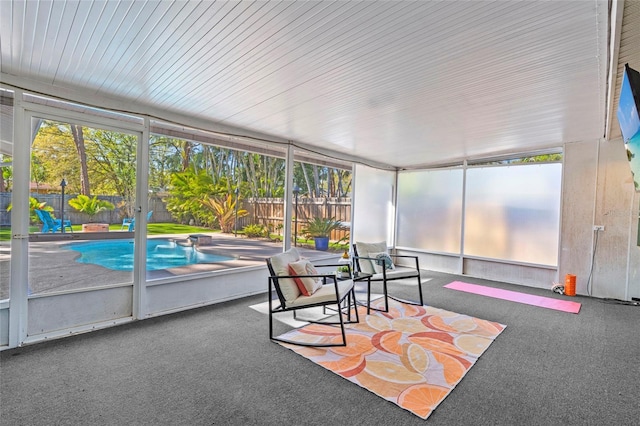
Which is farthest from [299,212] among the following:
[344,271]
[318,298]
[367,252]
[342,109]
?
[318,298]

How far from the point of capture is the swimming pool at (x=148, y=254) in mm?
3371

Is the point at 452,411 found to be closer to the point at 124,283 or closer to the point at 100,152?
the point at 124,283

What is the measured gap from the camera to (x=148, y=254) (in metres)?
3.78

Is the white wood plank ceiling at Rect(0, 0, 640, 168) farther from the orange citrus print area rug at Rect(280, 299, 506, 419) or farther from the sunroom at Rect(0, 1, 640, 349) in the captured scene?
the orange citrus print area rug at Rect(280, 299, 506, 419)

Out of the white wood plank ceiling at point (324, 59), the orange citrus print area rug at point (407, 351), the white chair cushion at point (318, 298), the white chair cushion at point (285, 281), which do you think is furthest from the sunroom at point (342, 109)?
the orange citrus print area rug at point (407, 351)

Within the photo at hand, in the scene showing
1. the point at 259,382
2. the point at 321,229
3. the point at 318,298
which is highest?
the point at 321,229

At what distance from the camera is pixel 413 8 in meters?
1.80

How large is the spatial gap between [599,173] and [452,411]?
16.3ft

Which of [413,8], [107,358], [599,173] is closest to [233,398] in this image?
[107,358]

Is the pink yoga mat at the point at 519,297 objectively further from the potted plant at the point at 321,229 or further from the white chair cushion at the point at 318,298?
the white chair cushion at the point at 318,298

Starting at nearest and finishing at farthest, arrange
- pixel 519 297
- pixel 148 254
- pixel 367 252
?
pixel 148 254, pixel 367 252, pixel 519 297

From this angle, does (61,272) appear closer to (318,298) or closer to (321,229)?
(318,298)

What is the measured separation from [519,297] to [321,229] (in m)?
3.59

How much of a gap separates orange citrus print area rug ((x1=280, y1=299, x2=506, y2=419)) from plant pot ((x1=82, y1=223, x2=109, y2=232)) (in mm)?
2300
